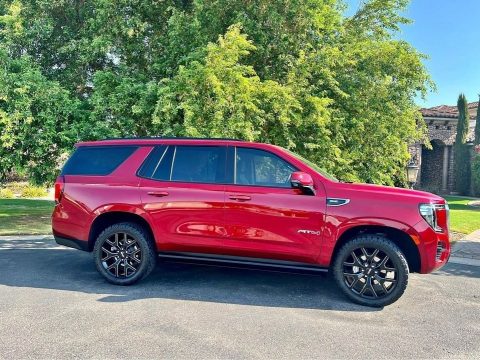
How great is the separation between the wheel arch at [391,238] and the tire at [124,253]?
244cm

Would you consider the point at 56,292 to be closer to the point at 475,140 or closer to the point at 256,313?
the point at 256,313

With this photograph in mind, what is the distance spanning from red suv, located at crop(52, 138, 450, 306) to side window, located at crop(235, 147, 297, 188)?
0.5 inches

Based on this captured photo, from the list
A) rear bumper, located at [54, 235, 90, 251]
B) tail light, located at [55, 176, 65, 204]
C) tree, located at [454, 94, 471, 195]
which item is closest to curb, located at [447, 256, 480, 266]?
rear bumper, located at [54, 235, 90, 251]

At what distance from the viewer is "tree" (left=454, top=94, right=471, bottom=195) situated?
24.7m

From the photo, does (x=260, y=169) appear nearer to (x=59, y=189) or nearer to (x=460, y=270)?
(x=59, y=189)

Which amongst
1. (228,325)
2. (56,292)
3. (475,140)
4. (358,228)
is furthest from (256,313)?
(475,140)

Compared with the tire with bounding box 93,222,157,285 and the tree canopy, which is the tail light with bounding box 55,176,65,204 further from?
the tree canopy

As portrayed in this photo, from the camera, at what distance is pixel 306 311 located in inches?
180

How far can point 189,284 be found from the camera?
5.52 m

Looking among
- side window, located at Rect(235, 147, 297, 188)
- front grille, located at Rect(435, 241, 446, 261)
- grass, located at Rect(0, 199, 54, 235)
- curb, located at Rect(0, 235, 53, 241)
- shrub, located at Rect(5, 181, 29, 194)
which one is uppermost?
side window, located at Rect(235, 147, 297, 188)

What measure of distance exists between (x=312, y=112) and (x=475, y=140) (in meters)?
19.9

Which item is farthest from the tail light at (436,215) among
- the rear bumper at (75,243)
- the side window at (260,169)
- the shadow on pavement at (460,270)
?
the rear bumper at (75,243)

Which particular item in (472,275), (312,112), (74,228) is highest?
(312,112)

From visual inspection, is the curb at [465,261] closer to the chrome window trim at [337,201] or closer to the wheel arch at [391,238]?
the wheel arch at [391,238]
